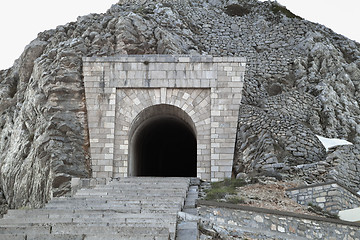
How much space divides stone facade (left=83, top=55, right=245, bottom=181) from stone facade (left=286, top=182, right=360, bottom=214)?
4.91 metres

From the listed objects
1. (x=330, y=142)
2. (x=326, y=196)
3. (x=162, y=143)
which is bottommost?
(x=326, y=196)

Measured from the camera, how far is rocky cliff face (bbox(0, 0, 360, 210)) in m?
19.4

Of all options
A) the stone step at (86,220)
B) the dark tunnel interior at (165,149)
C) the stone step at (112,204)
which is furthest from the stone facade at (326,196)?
the dark tunnel interior at (165,149)

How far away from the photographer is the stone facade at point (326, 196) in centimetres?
1461

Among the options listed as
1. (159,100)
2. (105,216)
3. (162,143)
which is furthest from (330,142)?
(105,216)

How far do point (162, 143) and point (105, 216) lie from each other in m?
16.5

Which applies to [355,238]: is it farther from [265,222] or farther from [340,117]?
[340,117]

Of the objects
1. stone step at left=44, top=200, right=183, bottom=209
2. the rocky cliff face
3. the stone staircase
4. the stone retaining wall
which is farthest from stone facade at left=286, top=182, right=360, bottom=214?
stone step at left=44, top=200, right=183, bottom=209

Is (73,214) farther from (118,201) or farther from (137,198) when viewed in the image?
(137,198)

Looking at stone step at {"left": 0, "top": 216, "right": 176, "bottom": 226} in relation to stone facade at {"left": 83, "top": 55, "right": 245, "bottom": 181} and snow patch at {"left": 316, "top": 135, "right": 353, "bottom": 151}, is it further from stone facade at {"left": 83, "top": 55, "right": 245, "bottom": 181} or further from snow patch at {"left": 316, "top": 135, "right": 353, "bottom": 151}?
snow patch at {"left": 316, "top": 135, "right": 353, "bottom": 151}

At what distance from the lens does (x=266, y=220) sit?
496 inches

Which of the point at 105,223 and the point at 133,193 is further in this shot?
the point at 133,193

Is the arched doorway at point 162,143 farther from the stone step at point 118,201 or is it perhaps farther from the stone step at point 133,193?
the stone step at point 118,201

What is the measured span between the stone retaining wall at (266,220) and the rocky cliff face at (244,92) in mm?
4248
